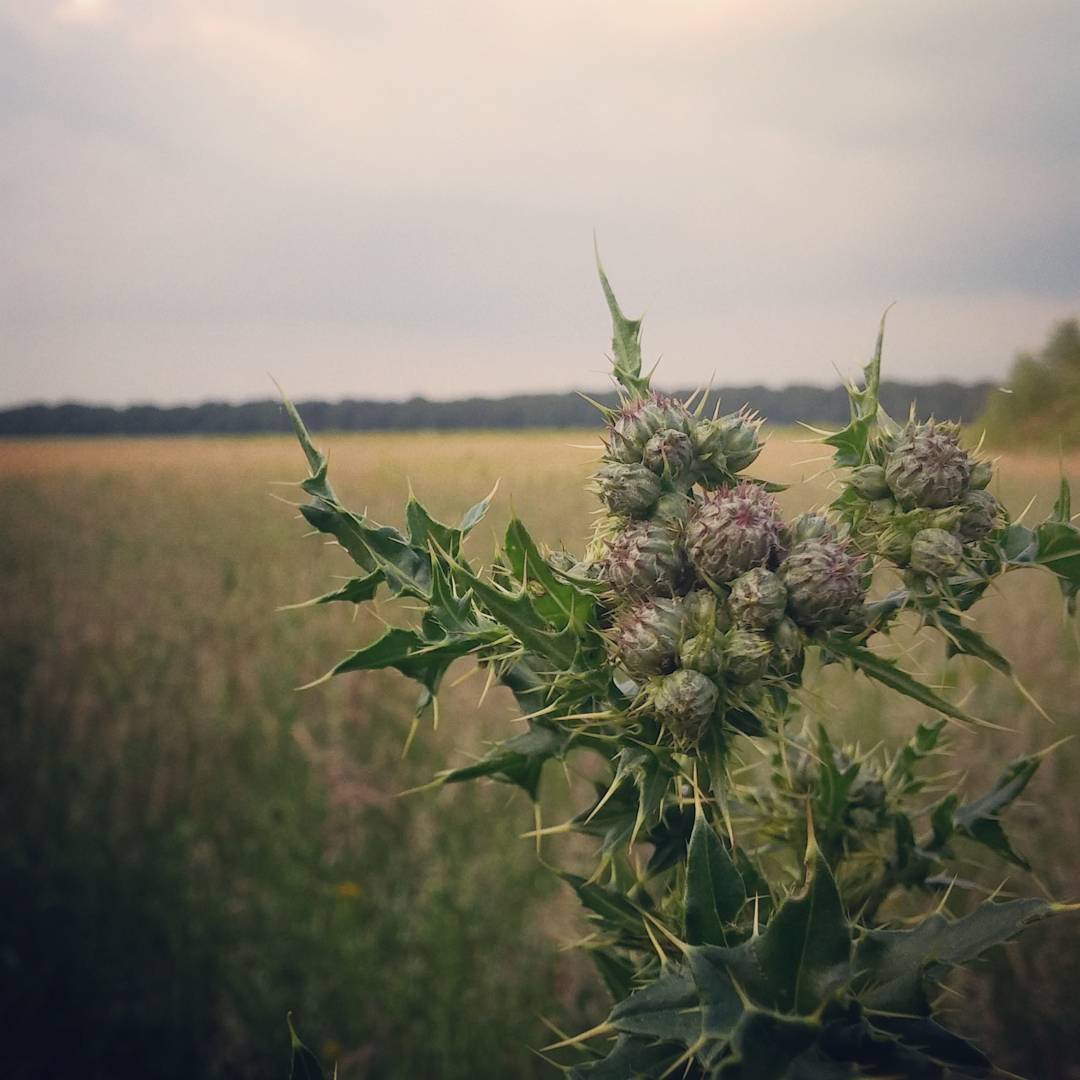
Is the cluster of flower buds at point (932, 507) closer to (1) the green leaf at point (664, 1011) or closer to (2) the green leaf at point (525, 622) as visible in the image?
(2) the green leaf at point (525, 622)

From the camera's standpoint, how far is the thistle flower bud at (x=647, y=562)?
1.51 metres

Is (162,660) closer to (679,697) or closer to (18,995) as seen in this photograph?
(18,995)

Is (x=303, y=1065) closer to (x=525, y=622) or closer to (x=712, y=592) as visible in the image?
(x=525, y=622)

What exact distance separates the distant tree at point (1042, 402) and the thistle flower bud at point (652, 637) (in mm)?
7521

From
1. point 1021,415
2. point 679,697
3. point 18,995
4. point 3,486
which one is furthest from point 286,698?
point 1021,415

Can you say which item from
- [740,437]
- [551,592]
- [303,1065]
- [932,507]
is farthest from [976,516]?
[303,1065]

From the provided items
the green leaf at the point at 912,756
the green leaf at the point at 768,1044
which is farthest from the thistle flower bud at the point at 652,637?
the green leaf at the point at 912,756

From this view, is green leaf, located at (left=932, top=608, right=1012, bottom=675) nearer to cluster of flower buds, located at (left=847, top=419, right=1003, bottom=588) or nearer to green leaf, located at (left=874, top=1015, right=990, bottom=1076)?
cluster of flower buds, located at (left=847, top=419, right=1003, bottom=588)

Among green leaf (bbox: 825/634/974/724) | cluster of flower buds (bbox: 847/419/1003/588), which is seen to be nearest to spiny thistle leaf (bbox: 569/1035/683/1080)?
green leaf (bbox: 825/634/974/724)

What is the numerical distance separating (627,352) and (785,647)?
2.54ft

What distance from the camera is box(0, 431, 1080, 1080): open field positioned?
402cm

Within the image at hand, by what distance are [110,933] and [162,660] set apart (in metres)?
2.50

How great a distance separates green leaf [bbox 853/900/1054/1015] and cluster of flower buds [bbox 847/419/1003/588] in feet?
1.87

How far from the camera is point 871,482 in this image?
175cm
